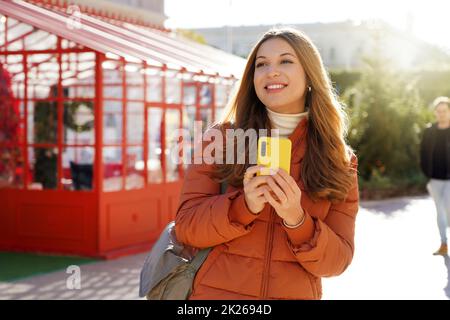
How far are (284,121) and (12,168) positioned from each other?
8.70 meters

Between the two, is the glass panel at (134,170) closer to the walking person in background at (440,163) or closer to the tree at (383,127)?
the walking person in background at (440,163)

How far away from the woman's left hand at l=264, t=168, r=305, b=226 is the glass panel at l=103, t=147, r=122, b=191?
804cm

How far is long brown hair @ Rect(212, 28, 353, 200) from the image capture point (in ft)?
8.47

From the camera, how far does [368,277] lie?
874cm

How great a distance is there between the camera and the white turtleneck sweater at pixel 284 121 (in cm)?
271

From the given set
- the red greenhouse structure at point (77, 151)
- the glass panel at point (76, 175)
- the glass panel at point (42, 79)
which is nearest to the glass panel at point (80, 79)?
the glass panel at point (42, 79)

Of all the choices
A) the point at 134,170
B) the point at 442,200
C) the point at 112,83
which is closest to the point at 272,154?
the point at 442,200

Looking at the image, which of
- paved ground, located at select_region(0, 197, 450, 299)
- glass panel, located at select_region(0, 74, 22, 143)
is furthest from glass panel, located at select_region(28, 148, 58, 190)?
paved ground, located at select_region(0, 197, 450, 299)

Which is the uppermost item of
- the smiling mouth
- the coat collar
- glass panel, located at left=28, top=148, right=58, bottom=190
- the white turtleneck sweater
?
the smiling mouth

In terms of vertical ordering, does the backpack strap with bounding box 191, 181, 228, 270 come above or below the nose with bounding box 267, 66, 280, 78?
below

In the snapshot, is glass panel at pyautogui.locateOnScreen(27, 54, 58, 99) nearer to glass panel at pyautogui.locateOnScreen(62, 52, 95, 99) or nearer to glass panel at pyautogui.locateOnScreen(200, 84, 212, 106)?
glass panel at pyautogui.locateOnScreen(62, 52, 95, 99)

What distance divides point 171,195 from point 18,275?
337cm

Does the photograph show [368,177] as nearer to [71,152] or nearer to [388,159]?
[388,159]

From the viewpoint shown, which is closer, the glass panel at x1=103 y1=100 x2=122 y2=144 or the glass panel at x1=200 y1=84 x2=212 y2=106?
the glass panel at x1=200 y1=84 x2=212 y2=106
